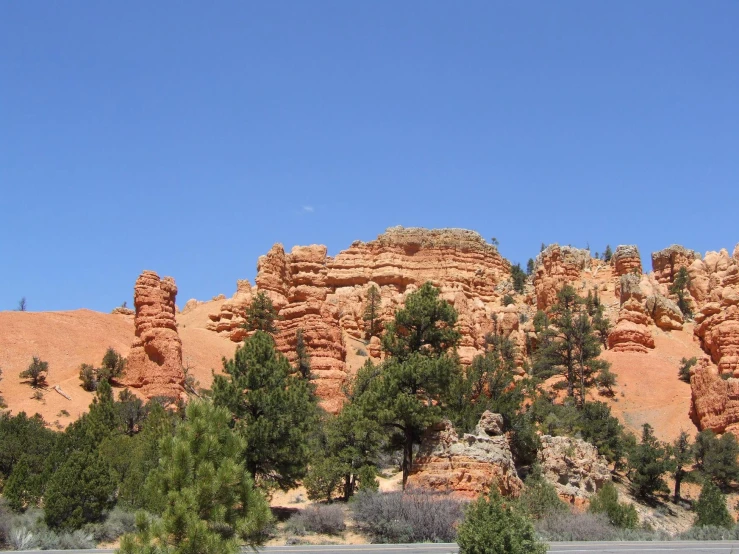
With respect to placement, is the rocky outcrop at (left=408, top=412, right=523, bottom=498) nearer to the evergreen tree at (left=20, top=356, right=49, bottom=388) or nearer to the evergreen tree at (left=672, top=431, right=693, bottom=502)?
the evergreen tree at (left=672, top=431, right=693, bottom=502)

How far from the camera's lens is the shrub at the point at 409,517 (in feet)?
70.7

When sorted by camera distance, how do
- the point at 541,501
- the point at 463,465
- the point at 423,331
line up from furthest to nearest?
1. the point at 423,331
2. the point at 541,501
3. the point at 463,465

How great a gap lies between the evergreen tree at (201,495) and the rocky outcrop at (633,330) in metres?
41.6

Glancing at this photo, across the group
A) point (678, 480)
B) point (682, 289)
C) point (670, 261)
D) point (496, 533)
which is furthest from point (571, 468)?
point (670, 261)

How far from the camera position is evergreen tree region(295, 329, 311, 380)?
43094 mm

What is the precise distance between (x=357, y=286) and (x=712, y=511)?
46739mm

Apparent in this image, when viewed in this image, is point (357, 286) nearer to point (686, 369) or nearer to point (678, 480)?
point (686, 369)

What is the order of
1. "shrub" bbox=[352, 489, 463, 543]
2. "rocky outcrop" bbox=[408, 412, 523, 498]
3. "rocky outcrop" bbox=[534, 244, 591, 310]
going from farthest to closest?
"rocky outcrop" bbox=[534, 244, 591, 310] < "rocky outcrop" bbox=[408, 412, 523, 498] < "shrub" bbox=[352, 489, 463, 543]

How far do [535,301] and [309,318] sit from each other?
112 feet

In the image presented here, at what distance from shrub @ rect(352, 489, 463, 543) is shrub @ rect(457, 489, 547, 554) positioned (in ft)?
22.9

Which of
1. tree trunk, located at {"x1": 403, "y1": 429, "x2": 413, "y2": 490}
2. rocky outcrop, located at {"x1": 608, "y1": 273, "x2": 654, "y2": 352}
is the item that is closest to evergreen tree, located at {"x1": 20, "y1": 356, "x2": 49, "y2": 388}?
tree trunk, located at {"x1": 403, "y1": 429, "x2": 413, "y2": 490}

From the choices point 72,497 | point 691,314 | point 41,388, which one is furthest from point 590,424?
point 691,314

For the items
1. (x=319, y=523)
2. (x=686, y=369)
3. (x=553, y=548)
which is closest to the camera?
(x=553, y=548)

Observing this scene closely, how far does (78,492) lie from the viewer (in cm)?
2222
